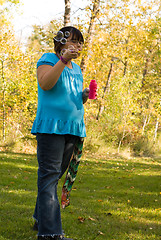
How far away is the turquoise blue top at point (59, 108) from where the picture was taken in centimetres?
257

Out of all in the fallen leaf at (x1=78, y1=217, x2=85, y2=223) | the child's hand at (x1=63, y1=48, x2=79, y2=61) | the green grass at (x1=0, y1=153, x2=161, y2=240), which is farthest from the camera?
the fallen leaf at (x1=78, y1=217, x2=85, y2=223)

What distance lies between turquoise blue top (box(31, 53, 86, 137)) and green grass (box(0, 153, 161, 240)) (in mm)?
1149

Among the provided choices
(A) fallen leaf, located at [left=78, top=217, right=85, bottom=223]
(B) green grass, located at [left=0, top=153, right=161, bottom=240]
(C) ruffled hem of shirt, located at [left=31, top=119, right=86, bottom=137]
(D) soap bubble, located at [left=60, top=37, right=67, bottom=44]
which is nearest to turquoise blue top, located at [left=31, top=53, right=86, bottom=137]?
(C) ruffled hem of shirt, located at [left=31, top=119, right=86, bottom=137]

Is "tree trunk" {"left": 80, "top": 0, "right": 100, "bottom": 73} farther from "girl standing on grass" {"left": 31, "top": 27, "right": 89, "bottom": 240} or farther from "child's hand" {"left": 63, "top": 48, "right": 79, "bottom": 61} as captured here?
"child's hand" {"left": 63, "top": 48, "right": 79, "bottom": 61}

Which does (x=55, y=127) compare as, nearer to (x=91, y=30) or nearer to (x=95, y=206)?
(x=95, y=206)

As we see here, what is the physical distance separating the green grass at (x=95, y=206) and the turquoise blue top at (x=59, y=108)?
45.2 inches

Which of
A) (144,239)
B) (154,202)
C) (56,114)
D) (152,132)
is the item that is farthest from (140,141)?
(56,114)

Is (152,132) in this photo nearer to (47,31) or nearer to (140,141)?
(140,141)

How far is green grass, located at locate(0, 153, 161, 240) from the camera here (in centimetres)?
342

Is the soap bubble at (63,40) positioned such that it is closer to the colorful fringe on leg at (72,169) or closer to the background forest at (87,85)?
the colorful fringe on leg at (72,169)

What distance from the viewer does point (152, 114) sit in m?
17.2

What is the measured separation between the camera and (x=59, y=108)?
2607mm

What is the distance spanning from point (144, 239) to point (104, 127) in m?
11.8

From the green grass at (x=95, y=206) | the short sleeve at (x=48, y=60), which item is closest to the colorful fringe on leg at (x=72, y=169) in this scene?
the green grass at (x=95, y=206)
